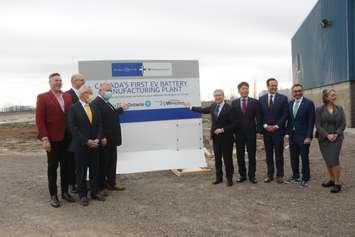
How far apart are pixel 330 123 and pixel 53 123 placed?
438 centimetres

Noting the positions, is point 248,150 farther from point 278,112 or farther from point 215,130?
point 278,112

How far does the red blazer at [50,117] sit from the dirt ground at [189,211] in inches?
43.8

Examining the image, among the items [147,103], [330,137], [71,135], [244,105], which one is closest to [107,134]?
[71,135]

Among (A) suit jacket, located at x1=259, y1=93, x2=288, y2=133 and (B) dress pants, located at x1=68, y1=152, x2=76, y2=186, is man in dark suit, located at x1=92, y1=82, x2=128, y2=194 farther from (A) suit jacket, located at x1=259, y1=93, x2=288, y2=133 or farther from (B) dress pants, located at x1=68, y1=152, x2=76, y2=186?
(A) suit jacket, located at x1=259, y1=93, x2=288, y2=133

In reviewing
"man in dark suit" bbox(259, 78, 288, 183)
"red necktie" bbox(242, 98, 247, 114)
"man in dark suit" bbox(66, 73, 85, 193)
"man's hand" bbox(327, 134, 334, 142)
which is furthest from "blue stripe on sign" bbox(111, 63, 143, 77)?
"man's hand" bbox(327, 134, 334, 142)

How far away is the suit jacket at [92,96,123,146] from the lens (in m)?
7.42

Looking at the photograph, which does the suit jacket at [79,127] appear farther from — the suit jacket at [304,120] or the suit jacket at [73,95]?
the suit jacket at [304,120]

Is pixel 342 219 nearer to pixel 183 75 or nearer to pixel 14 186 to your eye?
pixel 183 75

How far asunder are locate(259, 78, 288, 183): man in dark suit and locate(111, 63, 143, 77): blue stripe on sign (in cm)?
252

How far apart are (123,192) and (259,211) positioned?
262 cm

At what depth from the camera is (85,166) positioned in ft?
22.2

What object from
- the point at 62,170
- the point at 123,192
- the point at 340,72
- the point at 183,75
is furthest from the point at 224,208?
the point at 340,72

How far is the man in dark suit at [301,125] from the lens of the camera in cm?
753

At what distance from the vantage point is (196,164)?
30.2 ft
